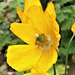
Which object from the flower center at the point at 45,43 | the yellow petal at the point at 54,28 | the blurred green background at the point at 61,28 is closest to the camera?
the yellow petal at the point at 54,28

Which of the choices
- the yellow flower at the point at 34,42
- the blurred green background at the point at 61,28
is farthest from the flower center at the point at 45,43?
the blurred green background at the point at 61,28

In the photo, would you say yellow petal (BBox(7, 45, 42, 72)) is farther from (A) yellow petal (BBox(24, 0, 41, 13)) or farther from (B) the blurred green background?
(B) the blurred green background

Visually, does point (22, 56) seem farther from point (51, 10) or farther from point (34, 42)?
point (51, 10)

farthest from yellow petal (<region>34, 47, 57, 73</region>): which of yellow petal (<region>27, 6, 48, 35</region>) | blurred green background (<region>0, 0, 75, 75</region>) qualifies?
blurred green background (<region>0, 0, 75, 75</region>)

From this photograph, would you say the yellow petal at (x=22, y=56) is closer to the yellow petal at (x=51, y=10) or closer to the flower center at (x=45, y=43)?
the flower center at (x=45, y=43)

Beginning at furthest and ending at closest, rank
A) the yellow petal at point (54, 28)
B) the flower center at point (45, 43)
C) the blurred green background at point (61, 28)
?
the blurred green background at point (61, 28) → the flower center at point (45, 43) → the yellow petal at point (54, 28)

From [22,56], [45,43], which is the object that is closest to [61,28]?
[45,43]
